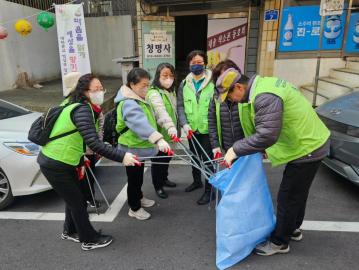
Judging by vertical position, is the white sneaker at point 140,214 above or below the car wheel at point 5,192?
below

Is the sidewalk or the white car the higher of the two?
the white car

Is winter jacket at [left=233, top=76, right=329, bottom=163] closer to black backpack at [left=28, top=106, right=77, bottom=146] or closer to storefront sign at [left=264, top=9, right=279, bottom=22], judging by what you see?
black backpack at [left=28, top=106, right=77, bottom=146]

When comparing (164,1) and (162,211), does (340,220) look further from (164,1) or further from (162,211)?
(164,1)

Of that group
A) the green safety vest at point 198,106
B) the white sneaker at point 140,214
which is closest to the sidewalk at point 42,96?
the green safety vest at point 198,106

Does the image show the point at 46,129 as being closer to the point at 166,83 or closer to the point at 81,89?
the point at 81,89

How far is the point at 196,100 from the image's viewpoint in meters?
3.30

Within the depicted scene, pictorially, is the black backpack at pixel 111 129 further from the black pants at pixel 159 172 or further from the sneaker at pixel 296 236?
the sneaker at pixel 296 236

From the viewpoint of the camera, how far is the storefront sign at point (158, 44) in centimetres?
741

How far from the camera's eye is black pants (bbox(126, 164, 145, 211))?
9.86 feet

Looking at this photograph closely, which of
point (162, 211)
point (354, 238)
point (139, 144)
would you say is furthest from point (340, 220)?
point (139, 144)

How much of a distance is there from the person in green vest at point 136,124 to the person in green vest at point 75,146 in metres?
0.30

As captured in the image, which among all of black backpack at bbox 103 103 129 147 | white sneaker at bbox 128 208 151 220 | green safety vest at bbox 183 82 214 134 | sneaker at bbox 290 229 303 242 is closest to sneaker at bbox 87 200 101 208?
white sneaker at bbox 128 208 151 220

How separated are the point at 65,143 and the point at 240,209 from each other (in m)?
1.40

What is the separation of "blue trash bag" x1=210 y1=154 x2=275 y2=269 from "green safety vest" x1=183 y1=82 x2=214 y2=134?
102cm
